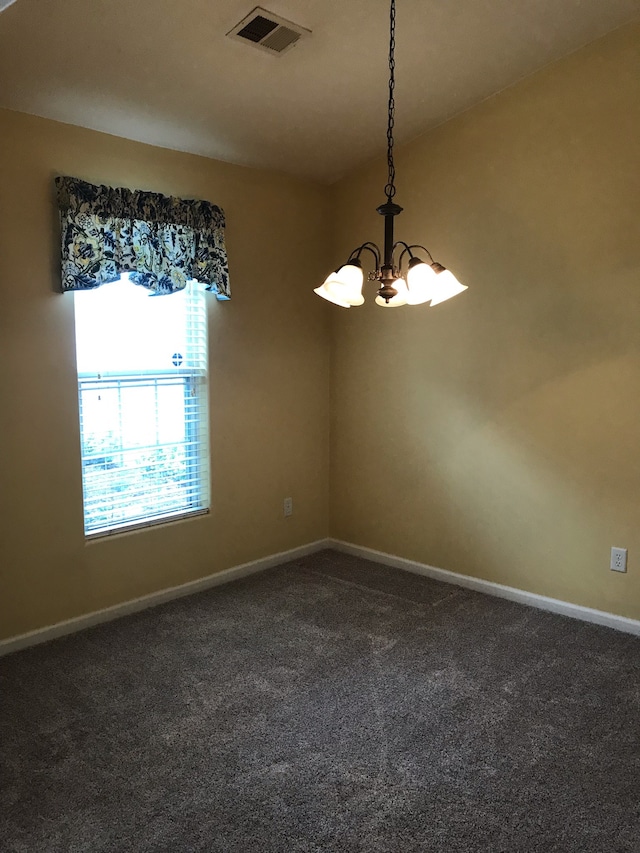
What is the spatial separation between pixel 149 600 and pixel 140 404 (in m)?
1.13

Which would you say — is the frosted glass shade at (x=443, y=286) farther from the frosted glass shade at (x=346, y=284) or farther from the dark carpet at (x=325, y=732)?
the dark carpet at (x=325, y=732)

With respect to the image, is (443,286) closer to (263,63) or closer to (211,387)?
(263,63)

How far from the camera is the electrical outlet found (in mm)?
3258

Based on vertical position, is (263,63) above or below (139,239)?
above

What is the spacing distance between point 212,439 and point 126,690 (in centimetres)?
158

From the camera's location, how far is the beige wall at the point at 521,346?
3.17m

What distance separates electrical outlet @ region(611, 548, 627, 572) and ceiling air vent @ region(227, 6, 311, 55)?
292cm

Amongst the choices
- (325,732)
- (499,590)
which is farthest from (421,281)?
(499,590)

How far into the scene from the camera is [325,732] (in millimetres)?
2395

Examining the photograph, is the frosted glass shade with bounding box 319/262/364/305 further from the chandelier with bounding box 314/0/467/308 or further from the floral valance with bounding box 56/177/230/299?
the floral valance with bounding box 56/177/230/299

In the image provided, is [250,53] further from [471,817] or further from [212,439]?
[471,817]

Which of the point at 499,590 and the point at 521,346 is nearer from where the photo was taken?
the point at 521,346

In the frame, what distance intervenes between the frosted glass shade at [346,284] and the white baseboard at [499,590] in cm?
227

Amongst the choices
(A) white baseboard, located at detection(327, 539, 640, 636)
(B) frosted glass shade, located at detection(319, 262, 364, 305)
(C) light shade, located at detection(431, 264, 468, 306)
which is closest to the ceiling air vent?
(B) frosted glass shade, located at detection(319, 262, 364, 305)
